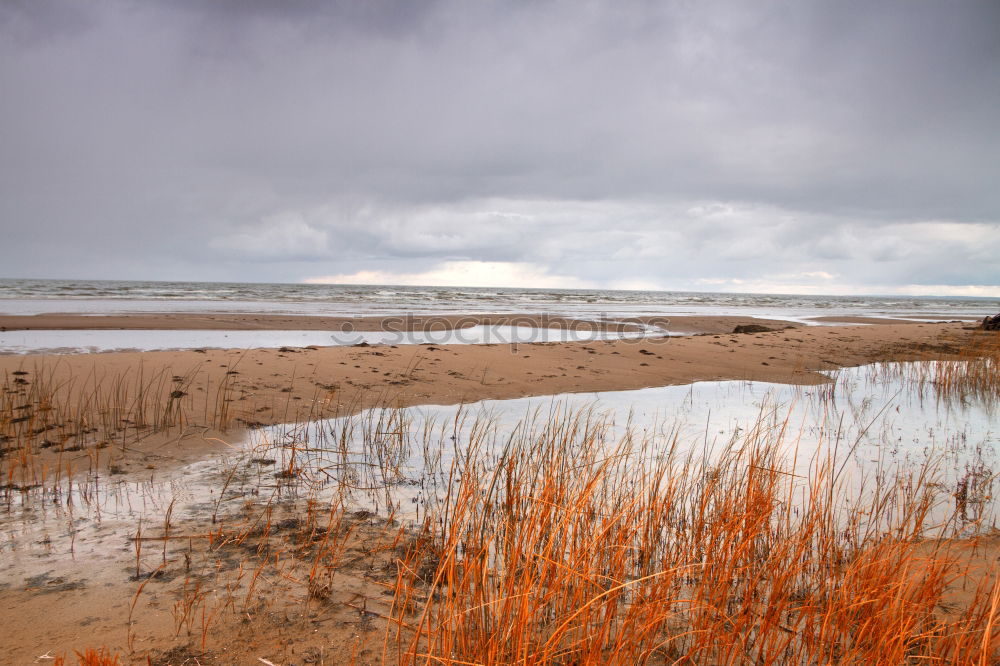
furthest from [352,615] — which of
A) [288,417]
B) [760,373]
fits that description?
[760,373]

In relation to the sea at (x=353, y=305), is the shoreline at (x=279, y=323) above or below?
below

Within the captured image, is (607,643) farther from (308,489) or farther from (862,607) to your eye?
(308,489)

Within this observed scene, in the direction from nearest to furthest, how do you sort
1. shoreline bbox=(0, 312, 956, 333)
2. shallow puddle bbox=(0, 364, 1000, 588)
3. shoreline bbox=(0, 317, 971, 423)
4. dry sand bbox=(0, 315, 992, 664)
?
dry sand bbox=(0, 315, 992, 664) < shallow puddle bbox=(0, 364, 1000, 588) < shoreline bbox=(0, 317, 971, 423) < shoreline bbox=(0, 312, 956, 333)

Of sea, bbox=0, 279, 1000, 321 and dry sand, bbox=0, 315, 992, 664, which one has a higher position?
sea, bbox=0, 279, 1000, 321

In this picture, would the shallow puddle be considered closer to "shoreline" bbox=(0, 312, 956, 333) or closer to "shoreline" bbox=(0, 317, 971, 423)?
"shoreline" bbox=(0, 317, 971, 423)

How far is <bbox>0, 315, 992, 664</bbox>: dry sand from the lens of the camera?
247 centimetres

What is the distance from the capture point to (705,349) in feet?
46.5

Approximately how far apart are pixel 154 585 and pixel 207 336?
1598 centimetres

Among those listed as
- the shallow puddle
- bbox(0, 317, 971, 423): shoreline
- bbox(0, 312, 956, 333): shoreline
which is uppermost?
bbox(0, 312, 956, 333): shoreline

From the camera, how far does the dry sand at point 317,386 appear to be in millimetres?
2473

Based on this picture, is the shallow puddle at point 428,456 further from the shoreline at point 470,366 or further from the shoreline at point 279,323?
the shoreline at point 279,323

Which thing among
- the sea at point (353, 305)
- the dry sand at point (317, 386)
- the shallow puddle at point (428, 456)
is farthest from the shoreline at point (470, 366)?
the sea at point (353, 305)

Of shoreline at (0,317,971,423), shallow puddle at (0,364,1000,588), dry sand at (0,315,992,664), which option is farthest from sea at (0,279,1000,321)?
shallow puddle at (0,364,1000,588)

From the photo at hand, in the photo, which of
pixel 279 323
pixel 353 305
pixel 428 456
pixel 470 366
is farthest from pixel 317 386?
pixel 353 305
